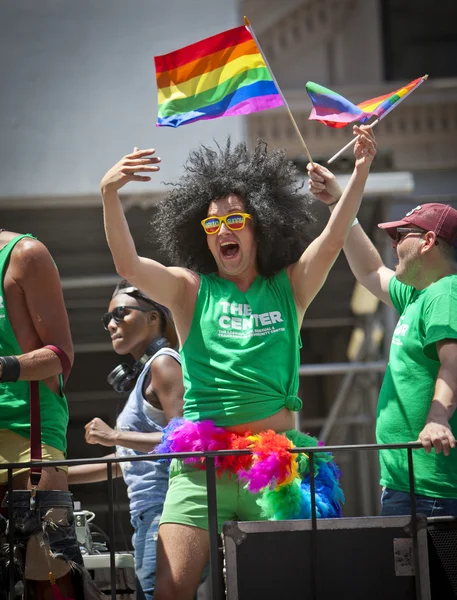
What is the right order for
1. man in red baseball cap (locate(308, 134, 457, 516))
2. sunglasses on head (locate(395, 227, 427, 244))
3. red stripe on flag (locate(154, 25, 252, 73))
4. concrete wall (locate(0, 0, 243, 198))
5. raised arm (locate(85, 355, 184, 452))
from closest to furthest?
man in red baseball cap (locate(308, 134, 457, 516)) < sunglasses on head (locate(395, 227, 427, 244)) < red stripe on flag (locate(154, 25, 252, 73)) < raised arm (locate(85, 355, 184, 452)) < concrete wall (locate(0, 0, 243, 198))

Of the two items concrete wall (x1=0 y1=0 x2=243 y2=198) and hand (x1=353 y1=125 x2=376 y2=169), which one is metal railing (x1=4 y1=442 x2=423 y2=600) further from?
concrete wall (x1=0 y1=0 x2=243 y2=198)

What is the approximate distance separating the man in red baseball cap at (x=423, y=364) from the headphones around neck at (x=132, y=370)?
1.39 metres

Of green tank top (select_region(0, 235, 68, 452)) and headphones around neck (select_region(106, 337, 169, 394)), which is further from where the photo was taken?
headphones around neck (select_region(106, 337, 169, 394))

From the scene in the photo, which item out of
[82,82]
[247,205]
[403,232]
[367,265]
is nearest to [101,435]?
[247,205]

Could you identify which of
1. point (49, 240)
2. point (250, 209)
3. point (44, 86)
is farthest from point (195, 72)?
point (49, 240)

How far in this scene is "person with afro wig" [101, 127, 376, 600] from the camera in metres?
3.85

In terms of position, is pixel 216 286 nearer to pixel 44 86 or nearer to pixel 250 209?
pixel 250 209

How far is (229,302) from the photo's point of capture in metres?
4.07

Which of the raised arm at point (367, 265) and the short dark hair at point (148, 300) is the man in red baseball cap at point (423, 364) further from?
the short dark hair at point (148, 300)

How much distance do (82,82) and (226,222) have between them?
18.3ft

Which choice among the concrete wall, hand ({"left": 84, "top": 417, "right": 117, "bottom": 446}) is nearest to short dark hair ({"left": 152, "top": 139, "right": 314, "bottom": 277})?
hand ({"left": 84, "top": 417, "right": 117, "bottom": 446})

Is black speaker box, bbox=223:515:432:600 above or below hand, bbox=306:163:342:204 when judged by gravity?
below

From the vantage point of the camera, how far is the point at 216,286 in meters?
4.15

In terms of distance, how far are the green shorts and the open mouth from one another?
844 millimetres
